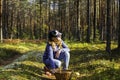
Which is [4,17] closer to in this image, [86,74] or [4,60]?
[4,60]

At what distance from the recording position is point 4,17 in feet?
232

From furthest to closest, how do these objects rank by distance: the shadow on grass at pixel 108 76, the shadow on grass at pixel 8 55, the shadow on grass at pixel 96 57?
1. the shadow on grass at pixel 8 55
2. the shadow on grass at pixel 96 57
3. the shadow on grass at pixel 108 76

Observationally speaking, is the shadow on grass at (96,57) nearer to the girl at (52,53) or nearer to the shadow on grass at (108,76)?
the shadow on grass at (108,76)

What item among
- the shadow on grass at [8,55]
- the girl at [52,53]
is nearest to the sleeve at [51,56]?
the girl at [52,53]

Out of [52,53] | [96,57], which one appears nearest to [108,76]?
[52,53]

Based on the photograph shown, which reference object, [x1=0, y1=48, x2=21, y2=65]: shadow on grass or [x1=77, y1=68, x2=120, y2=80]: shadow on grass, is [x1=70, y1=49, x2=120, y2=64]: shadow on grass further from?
[x1=0, y1=48, x2=21, y2=65]: shadow on grass

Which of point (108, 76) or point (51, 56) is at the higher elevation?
point (51, 56)

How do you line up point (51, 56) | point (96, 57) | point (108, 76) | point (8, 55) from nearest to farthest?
1. point (51, 56)
2. point (108, 76)
3. point (96, 57)
4. point (8, 55)

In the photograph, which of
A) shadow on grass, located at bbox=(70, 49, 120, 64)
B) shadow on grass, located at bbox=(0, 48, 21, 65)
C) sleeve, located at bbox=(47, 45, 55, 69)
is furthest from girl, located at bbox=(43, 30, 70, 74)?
shadow on grass, located at bbox=(0, 48, 21, 65)

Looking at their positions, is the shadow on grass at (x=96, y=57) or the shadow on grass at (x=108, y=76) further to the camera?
the shadow on grass at (x=96, y=57)

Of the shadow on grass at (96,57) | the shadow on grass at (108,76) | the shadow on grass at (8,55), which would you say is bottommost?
the shadow on grass at (8,55)

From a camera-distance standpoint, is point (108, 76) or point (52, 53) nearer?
point (52, 53)

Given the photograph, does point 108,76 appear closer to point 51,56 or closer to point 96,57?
point 51,56

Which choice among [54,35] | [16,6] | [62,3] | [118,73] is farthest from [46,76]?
[16,6]
